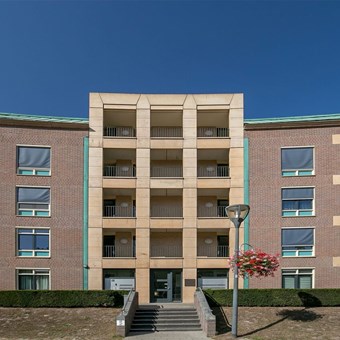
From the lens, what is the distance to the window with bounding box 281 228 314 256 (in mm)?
22672

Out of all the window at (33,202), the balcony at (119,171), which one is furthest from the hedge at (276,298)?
the window at (33,202)

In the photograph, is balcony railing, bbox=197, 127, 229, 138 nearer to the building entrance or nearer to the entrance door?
the building entrance

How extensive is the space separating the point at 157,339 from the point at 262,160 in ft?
43.3

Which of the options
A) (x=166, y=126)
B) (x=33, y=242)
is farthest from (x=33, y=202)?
(x=166, y=126)

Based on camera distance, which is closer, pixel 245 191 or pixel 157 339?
pixel 157 339

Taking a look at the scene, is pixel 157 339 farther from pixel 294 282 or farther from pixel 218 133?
pixel 218 133

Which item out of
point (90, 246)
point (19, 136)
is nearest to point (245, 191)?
point (90, 246)

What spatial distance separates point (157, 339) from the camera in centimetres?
1500

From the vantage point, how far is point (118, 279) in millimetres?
23156

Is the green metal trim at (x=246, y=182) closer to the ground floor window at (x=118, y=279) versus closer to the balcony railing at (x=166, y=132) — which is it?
the balcony railing at (x=166, y=132)

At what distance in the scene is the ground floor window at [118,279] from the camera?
75.7 ft

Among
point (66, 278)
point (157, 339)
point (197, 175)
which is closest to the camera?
point (157, 339)

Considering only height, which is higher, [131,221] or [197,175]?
[197,175]

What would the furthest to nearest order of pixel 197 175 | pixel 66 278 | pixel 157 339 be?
pixel 197 175 → pixel 66 278 → pixel 157 339
